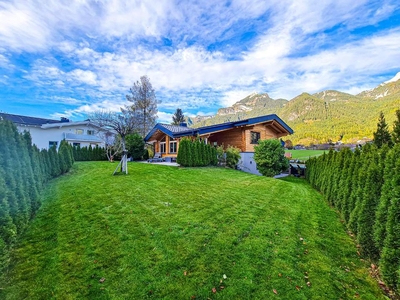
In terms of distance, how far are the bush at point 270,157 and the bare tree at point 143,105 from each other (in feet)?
64.6

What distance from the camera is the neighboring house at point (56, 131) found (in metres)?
23.2

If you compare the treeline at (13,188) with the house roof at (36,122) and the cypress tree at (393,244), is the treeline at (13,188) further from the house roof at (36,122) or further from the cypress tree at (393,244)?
the house roof at (36,122)

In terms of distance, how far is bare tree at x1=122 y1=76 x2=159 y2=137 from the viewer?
94.2 feet

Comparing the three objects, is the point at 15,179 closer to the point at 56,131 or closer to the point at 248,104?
the point at 56,131

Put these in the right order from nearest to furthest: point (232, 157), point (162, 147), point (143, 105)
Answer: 1. point (232, 157)
2. point (162, 147)
3. point (143, 105)

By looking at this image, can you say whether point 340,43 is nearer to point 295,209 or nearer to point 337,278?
point 295,209

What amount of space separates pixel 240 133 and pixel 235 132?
0.53 m

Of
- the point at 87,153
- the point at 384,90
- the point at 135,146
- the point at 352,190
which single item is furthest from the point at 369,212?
the point at 384,90

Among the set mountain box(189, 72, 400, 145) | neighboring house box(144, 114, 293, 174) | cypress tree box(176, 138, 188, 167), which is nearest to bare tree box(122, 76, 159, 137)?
neighboring house box(144, 114, 293, 174)

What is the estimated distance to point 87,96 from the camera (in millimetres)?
26891

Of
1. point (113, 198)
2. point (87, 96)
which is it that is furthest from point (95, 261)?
point (87, 96)

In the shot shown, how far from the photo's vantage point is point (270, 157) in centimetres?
1302

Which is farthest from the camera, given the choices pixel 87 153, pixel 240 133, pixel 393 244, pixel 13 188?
pixel 87 153

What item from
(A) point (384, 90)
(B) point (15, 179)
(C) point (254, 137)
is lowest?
(B) point (15, 179)
